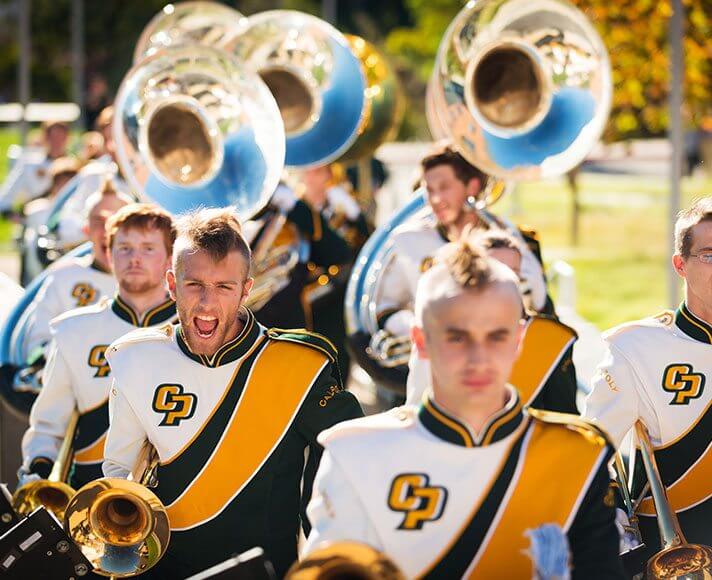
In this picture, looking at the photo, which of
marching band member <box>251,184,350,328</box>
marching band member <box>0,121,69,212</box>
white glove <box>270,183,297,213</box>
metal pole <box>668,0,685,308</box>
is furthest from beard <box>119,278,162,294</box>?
marching band member <box>0,121,69,212</box>

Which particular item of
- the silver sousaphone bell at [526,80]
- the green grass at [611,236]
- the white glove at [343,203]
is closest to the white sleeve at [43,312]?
the silver sousaphone bell at [526,80]

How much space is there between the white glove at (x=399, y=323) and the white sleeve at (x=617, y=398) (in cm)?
244

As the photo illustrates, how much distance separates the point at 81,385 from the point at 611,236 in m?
15.0

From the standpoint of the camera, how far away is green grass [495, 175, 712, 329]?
14.0 meters

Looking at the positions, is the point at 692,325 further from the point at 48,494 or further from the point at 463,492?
the point at 48,494

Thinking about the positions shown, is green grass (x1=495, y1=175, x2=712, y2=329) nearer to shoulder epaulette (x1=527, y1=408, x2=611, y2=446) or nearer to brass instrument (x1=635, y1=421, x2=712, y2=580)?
brass instrument (x1=635, y1=421, x2=712, y2=580)

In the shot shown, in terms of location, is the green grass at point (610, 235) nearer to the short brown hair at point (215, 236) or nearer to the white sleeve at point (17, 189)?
the white sleeve at point (17, 189)

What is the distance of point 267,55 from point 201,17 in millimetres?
1441

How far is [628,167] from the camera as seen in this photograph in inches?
1198

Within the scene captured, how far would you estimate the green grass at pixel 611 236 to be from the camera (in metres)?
14.0

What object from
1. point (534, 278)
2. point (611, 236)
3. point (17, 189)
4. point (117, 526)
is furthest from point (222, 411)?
point (611, 236)

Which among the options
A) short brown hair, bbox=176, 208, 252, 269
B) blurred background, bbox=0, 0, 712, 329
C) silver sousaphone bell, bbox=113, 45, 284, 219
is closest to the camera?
short brown hair, bbox=176, 208, 252, 269

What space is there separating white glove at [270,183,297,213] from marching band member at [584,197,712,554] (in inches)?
144

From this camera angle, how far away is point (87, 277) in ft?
20.7
